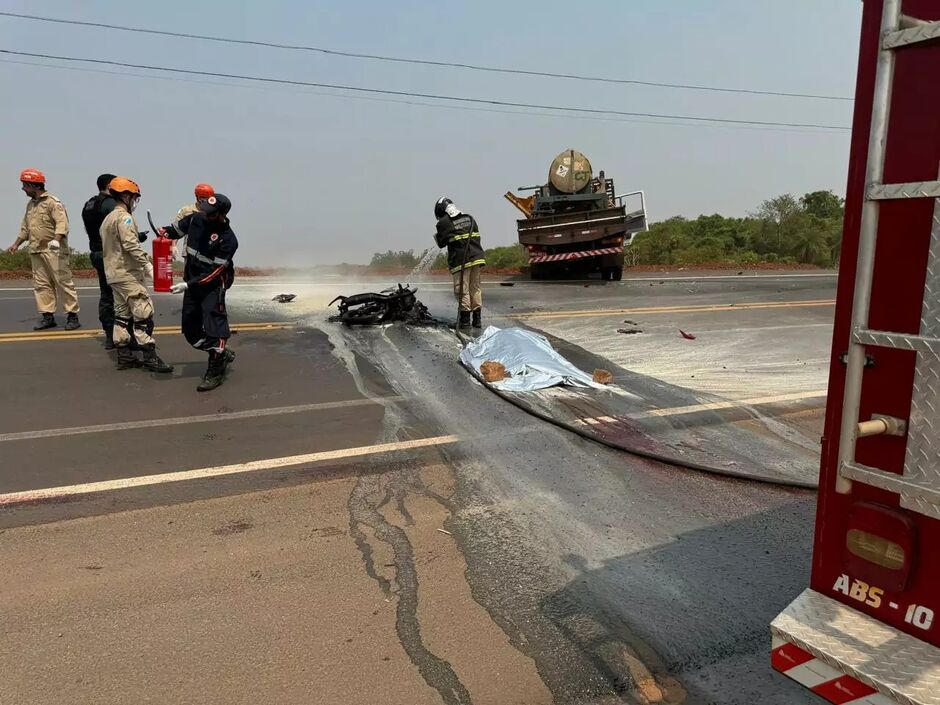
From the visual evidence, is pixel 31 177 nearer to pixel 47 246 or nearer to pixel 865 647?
pixel 47 246

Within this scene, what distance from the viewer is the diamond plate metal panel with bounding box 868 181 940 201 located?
156 cm

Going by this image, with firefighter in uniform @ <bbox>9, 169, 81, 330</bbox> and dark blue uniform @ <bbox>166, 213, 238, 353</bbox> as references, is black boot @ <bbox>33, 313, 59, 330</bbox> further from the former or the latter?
dark blue uniform @ <bbox>166, 213, 238, 353</bbox>

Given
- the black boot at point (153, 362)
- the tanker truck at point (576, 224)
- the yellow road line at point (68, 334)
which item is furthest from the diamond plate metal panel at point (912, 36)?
the tanker truck at point (576, 224)

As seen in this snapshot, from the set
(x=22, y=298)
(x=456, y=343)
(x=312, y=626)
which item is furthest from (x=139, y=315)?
(x=22, y=298)

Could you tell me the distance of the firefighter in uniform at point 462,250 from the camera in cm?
923

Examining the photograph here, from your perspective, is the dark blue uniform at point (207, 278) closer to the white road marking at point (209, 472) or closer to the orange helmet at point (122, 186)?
the orange helmet at point (122, 186)

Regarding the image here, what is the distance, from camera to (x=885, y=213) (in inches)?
68.0

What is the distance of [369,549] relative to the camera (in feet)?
10.8

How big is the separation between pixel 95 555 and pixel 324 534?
3.58 ft

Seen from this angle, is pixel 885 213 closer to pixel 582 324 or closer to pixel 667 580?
pixel 667 580

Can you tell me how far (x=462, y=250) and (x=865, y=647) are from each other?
7.90m

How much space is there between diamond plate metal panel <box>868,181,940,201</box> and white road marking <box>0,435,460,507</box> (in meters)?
3.54

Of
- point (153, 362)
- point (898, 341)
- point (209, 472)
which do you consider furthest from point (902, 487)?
point (153, 362)

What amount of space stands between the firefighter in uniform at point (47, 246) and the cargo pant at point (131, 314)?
2.35m
